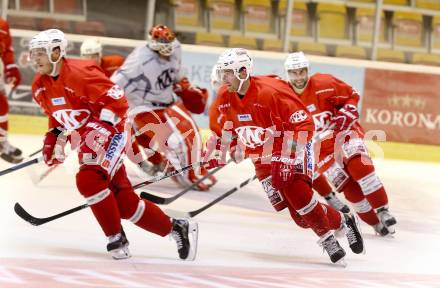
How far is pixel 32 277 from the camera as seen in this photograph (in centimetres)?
396

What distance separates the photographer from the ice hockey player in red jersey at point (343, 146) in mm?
5621

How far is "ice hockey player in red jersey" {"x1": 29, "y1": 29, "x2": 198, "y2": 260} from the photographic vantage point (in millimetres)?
4434

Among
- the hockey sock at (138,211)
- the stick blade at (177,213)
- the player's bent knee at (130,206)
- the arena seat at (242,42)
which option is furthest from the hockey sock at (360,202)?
the arena seat at (242,42)

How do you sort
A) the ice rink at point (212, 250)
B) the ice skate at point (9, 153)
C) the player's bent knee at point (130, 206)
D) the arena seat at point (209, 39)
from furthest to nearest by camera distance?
the arena seat at point (209, 39)
the ice skate at point (9, 153)
the player's bent knee at point (130, 206)
the ice rink at point (212, 250)

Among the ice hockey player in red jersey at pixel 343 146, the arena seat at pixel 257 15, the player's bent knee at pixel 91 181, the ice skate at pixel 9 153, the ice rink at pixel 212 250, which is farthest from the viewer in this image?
the arena seat at pixel 257 15

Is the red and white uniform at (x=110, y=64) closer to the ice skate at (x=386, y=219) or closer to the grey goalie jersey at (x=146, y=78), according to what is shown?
the grey goalie jersey at (x=146, y=78)

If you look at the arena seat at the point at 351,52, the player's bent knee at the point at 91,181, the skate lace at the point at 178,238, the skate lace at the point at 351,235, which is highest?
the arena seat at the point at 351,52

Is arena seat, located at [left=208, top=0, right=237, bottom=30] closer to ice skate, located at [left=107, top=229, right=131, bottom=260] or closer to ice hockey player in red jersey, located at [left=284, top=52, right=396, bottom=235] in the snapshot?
ice hockey player in red jersey, located at [left=284, top=52, right=396, bottom=235]

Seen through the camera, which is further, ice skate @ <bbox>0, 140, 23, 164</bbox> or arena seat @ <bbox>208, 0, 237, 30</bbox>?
arena seat @ <bbox>208, 0, 237, 30</bbox>

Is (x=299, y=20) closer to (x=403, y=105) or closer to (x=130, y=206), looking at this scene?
(x=403, y=105)

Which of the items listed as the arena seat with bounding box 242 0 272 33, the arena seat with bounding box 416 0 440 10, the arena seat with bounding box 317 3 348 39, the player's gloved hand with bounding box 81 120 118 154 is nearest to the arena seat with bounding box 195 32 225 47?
the arena seat with bounding box 242 0 272 33

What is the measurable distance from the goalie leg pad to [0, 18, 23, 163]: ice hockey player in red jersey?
3.03 meters

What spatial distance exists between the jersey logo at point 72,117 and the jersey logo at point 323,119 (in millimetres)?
1576

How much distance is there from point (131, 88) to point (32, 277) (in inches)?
132
